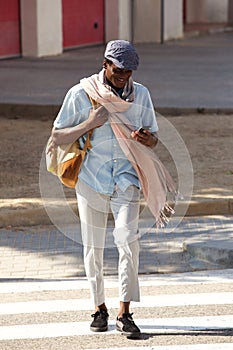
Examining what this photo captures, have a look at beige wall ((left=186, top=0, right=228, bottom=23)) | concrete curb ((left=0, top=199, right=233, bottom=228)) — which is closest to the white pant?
concrete curb ((left=0, top=199, right=233, bottom=228))

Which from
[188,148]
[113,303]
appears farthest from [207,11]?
[113,303]

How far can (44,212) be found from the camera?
33.4 ft

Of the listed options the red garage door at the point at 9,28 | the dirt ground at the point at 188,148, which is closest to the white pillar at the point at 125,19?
the red garage door at the point at 9,28

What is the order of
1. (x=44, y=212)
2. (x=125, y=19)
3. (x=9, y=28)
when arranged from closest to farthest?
(x=44, y=212)
(x=9, y=28)
(x=125, y=19)

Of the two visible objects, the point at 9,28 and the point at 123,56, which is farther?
the point at 9,28

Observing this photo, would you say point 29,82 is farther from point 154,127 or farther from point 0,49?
point 154,127

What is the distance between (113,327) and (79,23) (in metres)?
20.1

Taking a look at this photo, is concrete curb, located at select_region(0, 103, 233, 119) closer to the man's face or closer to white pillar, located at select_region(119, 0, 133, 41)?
the man's face

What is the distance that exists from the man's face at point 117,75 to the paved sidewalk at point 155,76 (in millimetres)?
9897

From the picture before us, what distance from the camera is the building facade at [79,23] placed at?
24.2 meters

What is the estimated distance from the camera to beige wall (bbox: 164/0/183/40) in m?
29.3

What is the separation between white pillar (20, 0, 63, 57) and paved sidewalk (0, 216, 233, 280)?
14.8 m

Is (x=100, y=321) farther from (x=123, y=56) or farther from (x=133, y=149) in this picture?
(x=123, y=56)

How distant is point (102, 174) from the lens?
21.7 ft
